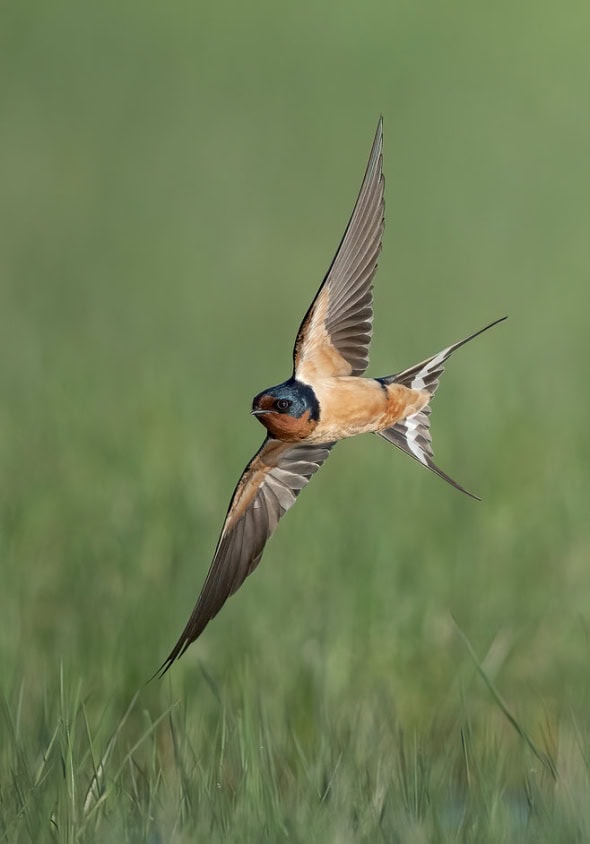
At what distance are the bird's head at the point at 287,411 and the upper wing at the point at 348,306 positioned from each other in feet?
0.15

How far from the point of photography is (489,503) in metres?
4.84

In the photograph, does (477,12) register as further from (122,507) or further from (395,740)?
(395,740)

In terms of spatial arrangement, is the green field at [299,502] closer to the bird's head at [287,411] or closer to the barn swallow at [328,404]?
the barn swallow at [328,404]

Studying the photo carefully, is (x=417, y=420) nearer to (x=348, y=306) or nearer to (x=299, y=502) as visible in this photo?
(x=348, y=306)

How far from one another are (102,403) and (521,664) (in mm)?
1795

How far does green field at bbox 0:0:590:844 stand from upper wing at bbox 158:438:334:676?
751 mm

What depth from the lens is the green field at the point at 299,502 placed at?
2.70 m

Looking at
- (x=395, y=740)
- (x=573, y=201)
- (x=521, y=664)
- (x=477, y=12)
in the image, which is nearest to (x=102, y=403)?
(x=521, y=664)

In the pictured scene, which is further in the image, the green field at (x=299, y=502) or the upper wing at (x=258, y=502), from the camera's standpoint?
the green field at (x=299, y=502)

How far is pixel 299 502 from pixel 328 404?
302 cm

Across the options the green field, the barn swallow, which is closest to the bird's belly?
the barn swallow

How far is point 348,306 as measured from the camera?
1793mm

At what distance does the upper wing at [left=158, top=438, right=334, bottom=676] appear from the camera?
1.63m

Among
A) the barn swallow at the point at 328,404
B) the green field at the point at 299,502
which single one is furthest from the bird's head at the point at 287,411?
the green field at the point at 299,502
